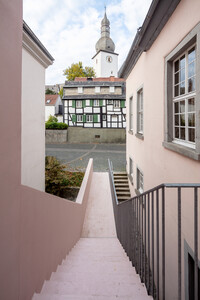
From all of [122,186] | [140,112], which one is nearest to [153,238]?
[140,112]

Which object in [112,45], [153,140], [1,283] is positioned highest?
[112,45]

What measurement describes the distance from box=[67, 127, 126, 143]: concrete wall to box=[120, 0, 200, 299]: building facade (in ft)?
76.9

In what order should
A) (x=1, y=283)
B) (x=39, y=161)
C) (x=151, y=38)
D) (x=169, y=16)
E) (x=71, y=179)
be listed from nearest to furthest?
(x=1, y=283) → (x=169, y=16) → (x=151, y=38) → (x=39, y=161) → (x=71, y=179)

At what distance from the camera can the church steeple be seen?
57456 mm

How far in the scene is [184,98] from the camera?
4195 mm

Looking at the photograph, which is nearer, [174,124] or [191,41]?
[191,41]

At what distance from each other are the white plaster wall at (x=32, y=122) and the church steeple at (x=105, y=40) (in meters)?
52.6

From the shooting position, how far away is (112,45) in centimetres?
5816

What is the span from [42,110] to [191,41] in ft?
21.7

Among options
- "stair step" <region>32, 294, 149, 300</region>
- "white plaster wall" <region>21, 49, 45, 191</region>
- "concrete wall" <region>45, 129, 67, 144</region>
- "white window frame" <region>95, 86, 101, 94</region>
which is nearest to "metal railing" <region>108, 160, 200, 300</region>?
"stair step" <region>32, 294, 149, 300</region>

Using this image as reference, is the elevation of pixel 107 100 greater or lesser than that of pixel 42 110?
greater

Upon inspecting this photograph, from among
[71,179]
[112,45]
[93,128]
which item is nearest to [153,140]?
[71,179]

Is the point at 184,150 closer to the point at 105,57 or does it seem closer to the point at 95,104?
the point at 95,104

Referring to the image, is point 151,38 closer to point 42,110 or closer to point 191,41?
point 191,41
